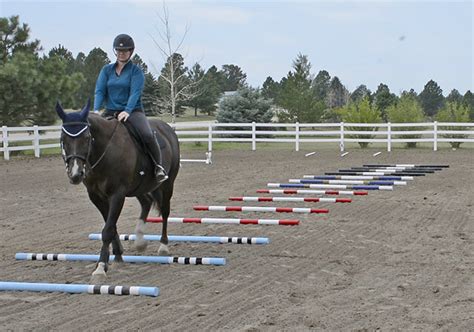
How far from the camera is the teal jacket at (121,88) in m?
7.90

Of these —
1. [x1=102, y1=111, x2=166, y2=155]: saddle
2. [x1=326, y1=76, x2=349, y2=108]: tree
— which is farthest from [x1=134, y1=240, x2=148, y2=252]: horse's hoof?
[x1=326, y1=76, x2=349, y2=108]: tree

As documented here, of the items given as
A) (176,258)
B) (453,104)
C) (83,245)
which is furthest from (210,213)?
(453,104)

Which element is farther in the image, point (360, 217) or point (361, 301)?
point (360, 217)

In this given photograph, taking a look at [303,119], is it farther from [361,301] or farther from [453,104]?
[361,301]

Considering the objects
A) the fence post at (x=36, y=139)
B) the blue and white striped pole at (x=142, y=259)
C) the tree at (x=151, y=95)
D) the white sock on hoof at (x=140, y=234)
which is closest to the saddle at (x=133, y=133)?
the white sock on hoof at (x=140, y=234)

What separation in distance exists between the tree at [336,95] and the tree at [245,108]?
132 ft

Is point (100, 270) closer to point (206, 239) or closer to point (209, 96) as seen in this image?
point (206, 239)

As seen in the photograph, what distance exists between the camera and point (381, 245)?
8.95 metres

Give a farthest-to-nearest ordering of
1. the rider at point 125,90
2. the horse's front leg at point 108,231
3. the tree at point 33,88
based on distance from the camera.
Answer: the tree at point 33,88
the rider at point 125,90
the horse's front leg at point 108,231

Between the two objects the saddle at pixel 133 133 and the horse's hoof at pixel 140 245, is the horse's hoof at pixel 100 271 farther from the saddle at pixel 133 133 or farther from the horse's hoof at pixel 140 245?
the saddle at pixel 133 133

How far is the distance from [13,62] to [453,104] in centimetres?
2159

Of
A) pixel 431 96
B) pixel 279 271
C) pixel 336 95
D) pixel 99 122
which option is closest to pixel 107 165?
pixel 99 122

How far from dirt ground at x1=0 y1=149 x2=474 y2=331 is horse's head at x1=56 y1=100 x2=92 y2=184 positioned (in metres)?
1.20

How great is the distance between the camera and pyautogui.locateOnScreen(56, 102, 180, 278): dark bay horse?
6.84m
